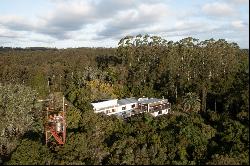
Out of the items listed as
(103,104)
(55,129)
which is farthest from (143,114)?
(55,129)

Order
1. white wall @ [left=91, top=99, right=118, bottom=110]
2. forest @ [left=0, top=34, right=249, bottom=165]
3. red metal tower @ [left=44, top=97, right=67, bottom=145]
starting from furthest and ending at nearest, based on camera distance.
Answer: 1. white wall @ [left=91, top=99, right=118, bottom=110]
2. red metal tower @ [left=44, top=97, right=67, bottom=145]
3. forest @ [left=0, top=34, right=249, bottom=165]

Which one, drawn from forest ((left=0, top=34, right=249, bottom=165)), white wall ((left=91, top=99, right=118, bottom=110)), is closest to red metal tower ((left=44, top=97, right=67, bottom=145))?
forest ((left=0, top=34, right=249, bottom=165))

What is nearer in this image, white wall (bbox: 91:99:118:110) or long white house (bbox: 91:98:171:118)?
white wall (bbox: 91:99:118:110)

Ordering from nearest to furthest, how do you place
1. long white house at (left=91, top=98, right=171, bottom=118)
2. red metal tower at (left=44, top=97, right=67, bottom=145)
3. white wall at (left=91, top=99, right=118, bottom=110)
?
red metal tower at (left=44, top=97, right=67, bottom=145)
white wall at (left=91, top=99, right=118, bottom=110)
long white house at (left=91, top=98, right=171, bottom=118)

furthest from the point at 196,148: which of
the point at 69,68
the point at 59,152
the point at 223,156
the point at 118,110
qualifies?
the point at 69,68

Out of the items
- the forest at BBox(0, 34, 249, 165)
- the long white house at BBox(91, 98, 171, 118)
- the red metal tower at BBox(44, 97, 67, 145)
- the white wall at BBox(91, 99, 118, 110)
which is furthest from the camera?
the long white house at BBox(91, 98, 171, 118)

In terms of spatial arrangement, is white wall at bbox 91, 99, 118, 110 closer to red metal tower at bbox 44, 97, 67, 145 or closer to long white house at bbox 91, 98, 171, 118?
long white house at bbox 91, 98, 171, 118
